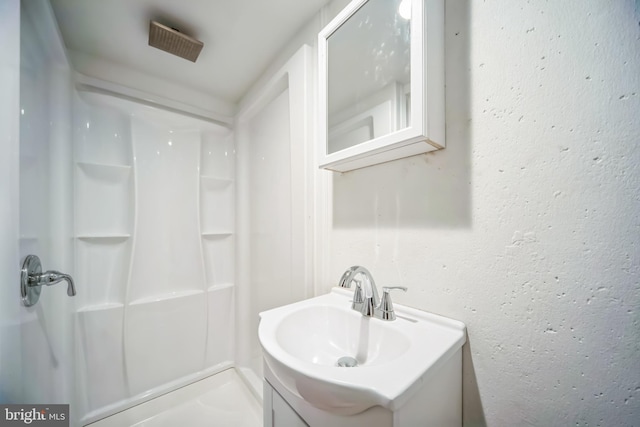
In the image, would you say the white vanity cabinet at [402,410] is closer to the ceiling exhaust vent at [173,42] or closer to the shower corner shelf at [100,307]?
the shower corner shelf at [100,307]

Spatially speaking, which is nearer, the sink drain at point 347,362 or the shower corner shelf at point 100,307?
the sink drain at point 347,362

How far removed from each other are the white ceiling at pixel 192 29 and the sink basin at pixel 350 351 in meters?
1.31

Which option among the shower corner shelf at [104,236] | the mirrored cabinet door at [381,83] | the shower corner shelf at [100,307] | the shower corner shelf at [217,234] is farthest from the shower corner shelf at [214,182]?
the mirrored cabinet door at [381,83]

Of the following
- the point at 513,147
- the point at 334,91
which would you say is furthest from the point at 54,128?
the point at 513,147

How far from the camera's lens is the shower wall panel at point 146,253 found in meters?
1.30

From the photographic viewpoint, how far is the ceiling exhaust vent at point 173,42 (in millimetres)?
1057

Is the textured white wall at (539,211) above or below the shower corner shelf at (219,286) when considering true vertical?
above

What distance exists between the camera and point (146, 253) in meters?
1.46

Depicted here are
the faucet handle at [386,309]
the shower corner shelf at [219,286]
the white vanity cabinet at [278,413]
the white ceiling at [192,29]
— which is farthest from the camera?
the shower corner shelf at [219,286]

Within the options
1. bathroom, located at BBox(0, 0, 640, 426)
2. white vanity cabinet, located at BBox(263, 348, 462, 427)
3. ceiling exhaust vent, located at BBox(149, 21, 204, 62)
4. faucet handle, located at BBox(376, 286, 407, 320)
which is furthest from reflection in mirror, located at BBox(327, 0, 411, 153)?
ceiling exhaust vent, located at BBox(149, 21, 204, 62)

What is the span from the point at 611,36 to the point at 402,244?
610mm

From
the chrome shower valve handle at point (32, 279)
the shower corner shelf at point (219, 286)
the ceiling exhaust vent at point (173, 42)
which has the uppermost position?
the ceiling exhaust vent at point (173, 42)

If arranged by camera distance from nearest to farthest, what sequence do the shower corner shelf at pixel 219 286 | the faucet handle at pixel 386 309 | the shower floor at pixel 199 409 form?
the faucet handle at pixel 386 309 → the shower floor at pixel 199 409 → the shower corner shelf at pixel 219 286

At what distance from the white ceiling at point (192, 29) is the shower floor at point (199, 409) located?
6.95 feet
